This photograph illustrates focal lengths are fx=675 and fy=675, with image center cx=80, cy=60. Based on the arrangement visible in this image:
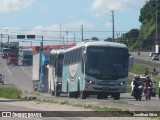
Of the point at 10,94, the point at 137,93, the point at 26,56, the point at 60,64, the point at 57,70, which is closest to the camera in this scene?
the point at 137,93

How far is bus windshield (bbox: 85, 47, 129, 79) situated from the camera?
39.0 meters

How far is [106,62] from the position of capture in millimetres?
38938

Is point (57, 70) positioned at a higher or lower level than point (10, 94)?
higher

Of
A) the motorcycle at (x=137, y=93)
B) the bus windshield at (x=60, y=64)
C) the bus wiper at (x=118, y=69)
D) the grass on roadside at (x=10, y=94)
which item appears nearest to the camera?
the bus wiper at (x=118, y=69)

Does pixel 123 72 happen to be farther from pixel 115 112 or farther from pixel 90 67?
pixel 115 112

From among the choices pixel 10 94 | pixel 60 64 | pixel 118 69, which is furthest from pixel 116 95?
pixel 60 64

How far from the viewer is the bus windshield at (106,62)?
128ft

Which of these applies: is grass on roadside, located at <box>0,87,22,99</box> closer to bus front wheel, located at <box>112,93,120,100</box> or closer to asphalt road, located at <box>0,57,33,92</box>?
bus front wheel, located at <box>112,93,120,100</box>

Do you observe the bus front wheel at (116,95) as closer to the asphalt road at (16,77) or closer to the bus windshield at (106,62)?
the bus windshield at (106,62)

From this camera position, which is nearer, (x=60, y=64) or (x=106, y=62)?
(x=106, y=62)

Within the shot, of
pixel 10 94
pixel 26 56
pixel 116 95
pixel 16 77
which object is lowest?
pixel 16 77

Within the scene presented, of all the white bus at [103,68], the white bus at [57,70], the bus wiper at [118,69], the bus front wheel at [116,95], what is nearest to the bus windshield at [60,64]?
the white bus at [57,70]

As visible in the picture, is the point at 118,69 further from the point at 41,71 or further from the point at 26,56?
the point at 26,56

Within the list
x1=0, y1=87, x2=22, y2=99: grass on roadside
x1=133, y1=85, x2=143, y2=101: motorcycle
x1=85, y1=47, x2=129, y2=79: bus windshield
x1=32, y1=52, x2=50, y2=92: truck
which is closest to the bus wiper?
Result: x1=85, y1=47, x2=129, y2=79: bus windshield
